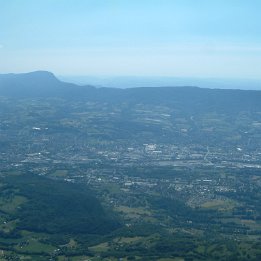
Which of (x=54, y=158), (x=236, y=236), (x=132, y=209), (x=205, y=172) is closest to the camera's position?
(x=236, y=236)

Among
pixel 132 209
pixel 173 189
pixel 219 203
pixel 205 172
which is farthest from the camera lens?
pixel 205 172

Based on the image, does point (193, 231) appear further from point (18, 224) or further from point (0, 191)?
point (0, 191)

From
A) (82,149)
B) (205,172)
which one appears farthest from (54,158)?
(205,172)

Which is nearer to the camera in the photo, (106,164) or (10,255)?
(10,255)

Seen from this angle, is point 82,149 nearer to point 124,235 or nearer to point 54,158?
point 54,158

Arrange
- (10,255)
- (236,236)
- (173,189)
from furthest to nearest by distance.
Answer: (173,189) < (236,236) < (10,255)

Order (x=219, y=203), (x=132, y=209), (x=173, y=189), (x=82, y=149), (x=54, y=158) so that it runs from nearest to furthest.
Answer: (x=132, y=209), (x=219, y=203), (x=173, y=189), (x=54, y=158), (x=82, y=149)

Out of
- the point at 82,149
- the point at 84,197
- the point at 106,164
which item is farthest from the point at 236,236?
the point at 82,149

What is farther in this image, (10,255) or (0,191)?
(0,191)
